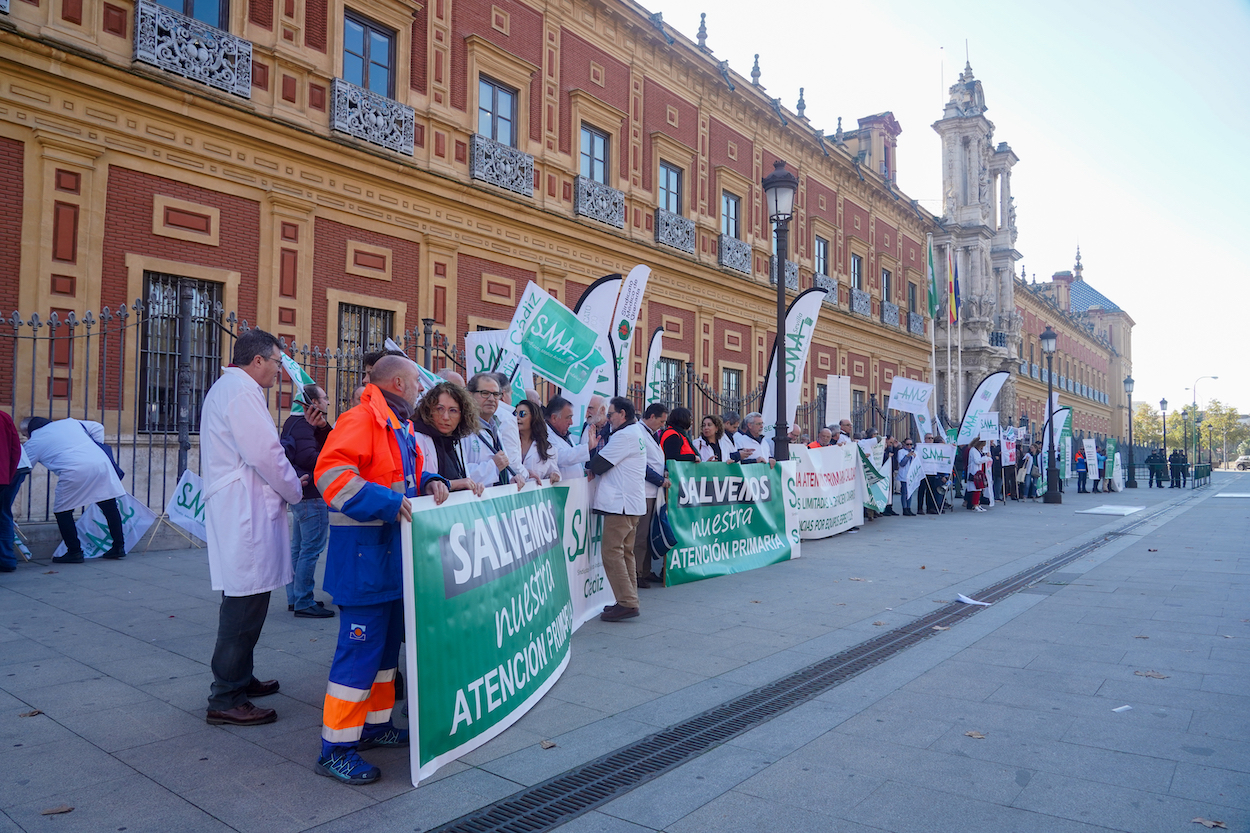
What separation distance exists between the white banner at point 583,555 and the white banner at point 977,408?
1499cm

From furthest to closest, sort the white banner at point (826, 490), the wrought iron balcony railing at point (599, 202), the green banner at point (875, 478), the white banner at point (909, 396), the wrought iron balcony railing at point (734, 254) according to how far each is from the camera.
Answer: the wrought iron balcony railing at point (734, 254)
the wrought iron balcony railing at point (599, 202)
the white banner at point (909, 396)
the green banner at point (875, 478)
the white banner at point (826, 490)

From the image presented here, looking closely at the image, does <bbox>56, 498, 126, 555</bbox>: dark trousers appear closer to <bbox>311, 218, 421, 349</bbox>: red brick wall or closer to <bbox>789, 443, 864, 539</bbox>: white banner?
<bbox>311, 218, 421, 349</bbox>: red brick wall

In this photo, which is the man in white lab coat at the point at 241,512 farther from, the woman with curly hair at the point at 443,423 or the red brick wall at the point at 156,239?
the red brick wall at the point at 156,239

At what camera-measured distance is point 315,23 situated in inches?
526

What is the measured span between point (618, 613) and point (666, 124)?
54.6 feet

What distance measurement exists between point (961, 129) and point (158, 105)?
1580 inches

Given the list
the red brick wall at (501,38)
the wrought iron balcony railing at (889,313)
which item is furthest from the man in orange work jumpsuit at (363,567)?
the wrought iron balcony railing at (889,313)

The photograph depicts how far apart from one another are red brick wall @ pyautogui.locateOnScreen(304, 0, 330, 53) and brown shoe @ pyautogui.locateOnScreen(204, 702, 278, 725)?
1190 cm

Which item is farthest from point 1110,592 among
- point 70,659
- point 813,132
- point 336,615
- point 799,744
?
point 813,132

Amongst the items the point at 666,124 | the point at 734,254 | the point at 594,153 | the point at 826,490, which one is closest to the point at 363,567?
the point at 826,490

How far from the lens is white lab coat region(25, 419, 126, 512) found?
29.4ft

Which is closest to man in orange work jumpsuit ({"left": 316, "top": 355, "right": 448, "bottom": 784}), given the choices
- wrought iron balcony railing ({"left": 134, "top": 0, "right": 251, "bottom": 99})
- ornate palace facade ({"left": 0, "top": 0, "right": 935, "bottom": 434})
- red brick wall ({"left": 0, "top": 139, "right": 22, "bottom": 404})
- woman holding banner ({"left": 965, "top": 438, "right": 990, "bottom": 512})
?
ornate palace facade ({"left": 0, "top": 0, "right": 935, "bottom": 434})

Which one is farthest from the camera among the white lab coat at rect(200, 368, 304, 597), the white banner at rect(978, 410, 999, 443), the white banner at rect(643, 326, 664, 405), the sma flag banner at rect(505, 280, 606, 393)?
the white banner at rect(978, 410, 999, 443)

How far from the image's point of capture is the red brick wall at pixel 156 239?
1113 cm
